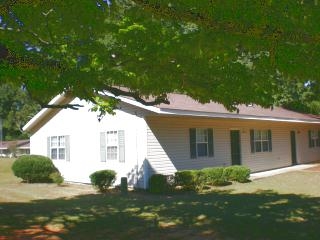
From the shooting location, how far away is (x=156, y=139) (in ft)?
62.8

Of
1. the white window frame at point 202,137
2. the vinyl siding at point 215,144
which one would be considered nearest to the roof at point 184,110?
the vinyl siding at point 215,144

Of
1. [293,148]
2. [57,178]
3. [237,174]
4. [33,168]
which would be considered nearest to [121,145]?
[57,178]

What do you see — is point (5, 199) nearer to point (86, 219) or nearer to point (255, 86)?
point (86, 219)

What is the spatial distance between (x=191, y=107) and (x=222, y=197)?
5.98 meters

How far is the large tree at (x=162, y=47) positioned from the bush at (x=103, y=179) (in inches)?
315

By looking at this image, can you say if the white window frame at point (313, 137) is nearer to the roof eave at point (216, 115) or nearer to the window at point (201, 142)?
the roof eave at point (216, 115)

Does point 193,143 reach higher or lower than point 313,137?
lower

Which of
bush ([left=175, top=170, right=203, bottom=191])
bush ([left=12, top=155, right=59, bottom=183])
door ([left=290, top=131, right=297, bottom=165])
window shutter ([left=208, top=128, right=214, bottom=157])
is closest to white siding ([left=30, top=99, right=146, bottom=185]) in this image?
bush ([left=12, top=155, right=59, bottom=183])

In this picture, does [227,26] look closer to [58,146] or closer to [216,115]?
[216,115]

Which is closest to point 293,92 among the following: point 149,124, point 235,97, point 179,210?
point 149,124

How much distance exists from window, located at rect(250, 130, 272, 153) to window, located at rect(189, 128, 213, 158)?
13.8 feet

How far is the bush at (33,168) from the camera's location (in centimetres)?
2311

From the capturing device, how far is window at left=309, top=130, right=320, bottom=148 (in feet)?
107

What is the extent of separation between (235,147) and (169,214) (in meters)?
11.9
